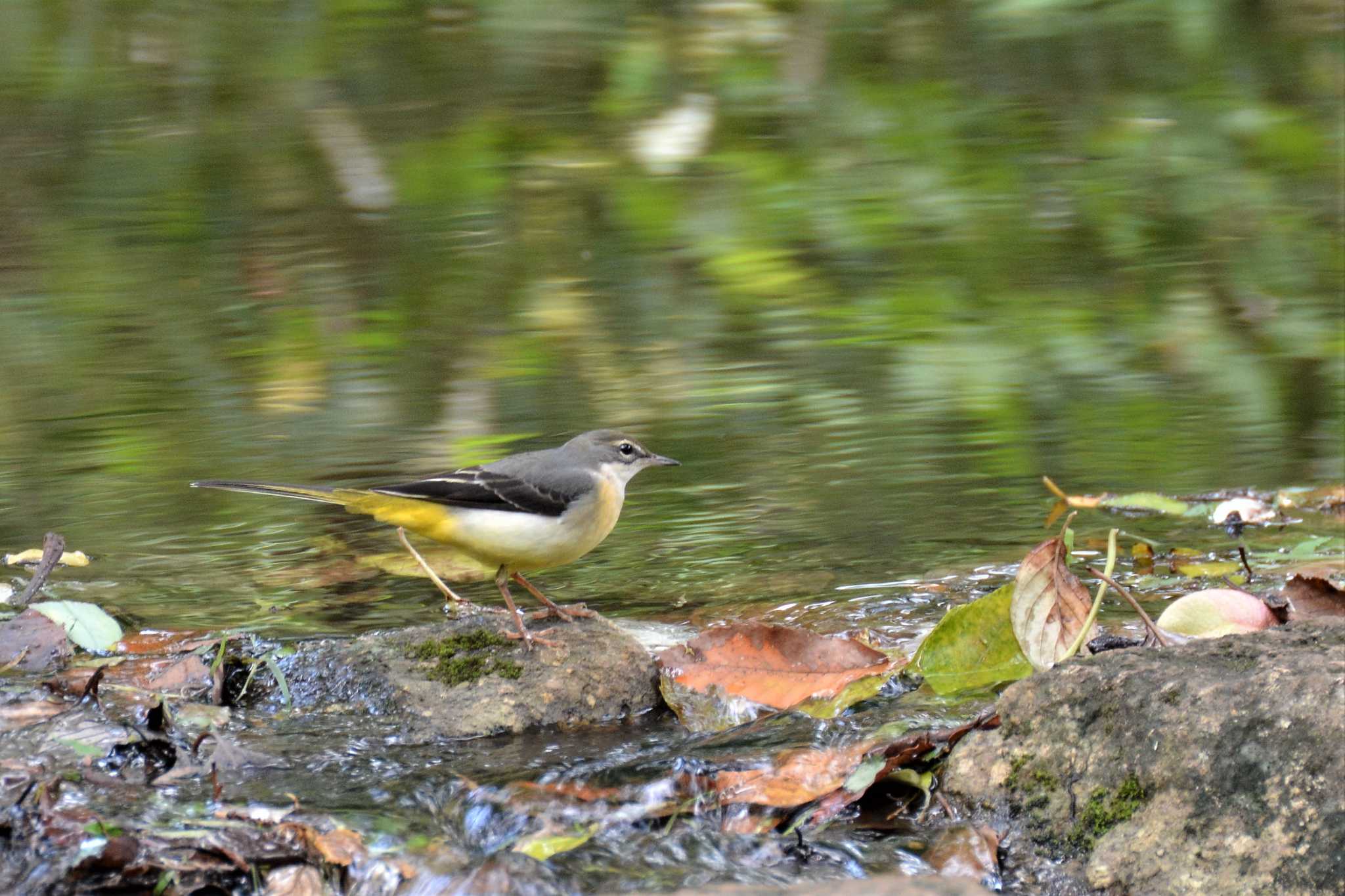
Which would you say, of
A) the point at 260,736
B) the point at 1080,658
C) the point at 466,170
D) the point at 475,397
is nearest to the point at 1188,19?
the point at 466,170

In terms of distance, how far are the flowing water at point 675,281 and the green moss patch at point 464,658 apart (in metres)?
0.83

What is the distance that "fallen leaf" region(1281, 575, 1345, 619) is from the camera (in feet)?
12.5

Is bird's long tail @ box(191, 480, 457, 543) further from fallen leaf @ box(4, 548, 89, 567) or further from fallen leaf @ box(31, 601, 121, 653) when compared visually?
fallen leaf @ box(4, 548, 89, 567)

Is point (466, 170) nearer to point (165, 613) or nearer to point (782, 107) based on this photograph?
point (782, 107)

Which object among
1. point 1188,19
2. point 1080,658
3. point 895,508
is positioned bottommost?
point 895,508

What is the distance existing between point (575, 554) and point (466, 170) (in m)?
4.53

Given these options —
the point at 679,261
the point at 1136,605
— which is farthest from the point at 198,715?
the point at 679,261

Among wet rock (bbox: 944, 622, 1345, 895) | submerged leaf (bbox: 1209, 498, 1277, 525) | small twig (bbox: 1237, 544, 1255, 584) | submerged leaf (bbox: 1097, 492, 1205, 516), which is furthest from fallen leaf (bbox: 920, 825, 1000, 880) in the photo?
submerged leaf (bbox: 1209, 498, 1277, 525)

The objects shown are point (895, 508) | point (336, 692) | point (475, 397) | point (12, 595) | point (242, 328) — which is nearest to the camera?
point (336, 692)

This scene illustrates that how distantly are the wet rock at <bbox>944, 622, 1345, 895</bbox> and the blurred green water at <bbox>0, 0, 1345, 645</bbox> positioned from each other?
8.16 feet

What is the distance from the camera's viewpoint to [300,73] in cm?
913

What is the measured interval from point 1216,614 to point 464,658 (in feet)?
6.52

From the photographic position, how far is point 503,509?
4727 mm

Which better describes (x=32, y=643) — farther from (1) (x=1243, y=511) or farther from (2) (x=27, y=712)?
(1) (x=1243, y=511)
